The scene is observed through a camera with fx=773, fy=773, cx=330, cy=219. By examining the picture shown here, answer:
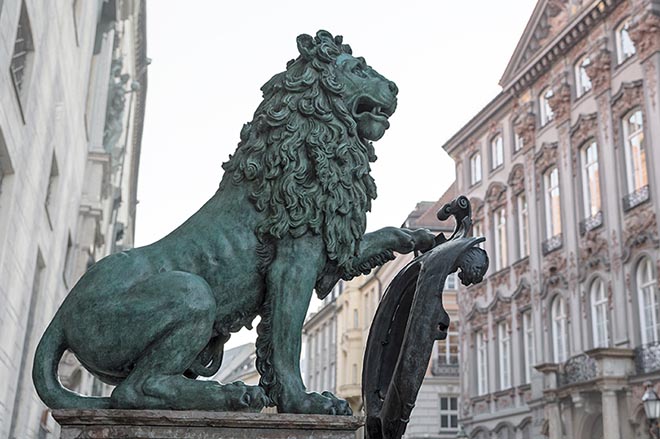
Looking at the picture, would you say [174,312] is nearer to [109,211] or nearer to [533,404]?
[109,211]

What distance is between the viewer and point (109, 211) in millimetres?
24359

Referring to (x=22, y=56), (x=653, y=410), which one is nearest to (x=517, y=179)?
(x=653, y=410)

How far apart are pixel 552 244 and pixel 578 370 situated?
18.0ft

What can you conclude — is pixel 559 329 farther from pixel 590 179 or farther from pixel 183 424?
pixel 183 424

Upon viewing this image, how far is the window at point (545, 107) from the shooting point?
96.2ft

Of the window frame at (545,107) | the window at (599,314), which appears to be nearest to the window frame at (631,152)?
the window at (599,314)

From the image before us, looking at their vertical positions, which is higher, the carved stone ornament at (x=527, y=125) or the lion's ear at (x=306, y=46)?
the carved stone ornament at (x=527, y=125)

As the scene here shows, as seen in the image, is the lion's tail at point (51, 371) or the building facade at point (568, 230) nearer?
the lion's tail at point (51, 371)

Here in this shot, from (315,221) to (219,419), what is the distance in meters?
0.81

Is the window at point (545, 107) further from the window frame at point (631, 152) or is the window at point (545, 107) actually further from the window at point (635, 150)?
the window at point (635, 150)

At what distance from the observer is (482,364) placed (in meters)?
33.4

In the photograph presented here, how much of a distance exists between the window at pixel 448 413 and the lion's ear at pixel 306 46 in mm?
44137

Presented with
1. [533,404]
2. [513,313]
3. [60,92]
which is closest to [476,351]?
[513,313]

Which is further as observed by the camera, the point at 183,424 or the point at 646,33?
the point at 646,33
